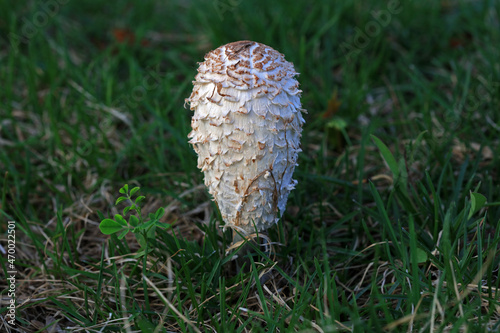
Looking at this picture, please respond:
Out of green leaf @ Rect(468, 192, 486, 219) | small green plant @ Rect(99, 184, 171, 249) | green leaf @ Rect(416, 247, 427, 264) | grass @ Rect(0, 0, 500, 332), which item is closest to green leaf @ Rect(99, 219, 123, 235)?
small green plant @ Rect(99, 184, 171, 249)

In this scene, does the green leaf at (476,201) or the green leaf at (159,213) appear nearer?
the green leaf at (476,201)

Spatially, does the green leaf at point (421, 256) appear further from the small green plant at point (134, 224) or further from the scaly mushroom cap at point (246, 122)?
the small green plant at point (134, 224)

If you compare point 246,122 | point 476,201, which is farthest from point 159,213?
point 476,201

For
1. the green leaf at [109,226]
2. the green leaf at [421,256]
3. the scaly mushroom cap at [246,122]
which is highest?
the scaly mushroom cap at [246,122]

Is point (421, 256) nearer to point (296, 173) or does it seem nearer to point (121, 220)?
point (296, 173)

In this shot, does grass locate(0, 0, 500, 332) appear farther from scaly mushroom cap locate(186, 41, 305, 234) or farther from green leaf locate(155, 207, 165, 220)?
scaly mushroom cap locate(186, 41, 305, 234)

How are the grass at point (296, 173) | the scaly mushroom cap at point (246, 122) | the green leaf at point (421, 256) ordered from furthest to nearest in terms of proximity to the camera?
the green leaf at point (421, 256), the grass at point (296, 173), the scaly mushroom cap at point (246, 122)

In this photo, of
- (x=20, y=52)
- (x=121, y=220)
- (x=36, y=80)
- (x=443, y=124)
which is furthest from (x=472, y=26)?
(x=20, y=52)

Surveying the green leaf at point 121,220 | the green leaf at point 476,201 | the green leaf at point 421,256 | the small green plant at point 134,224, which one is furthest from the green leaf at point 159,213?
the green leaf at point 476,201
